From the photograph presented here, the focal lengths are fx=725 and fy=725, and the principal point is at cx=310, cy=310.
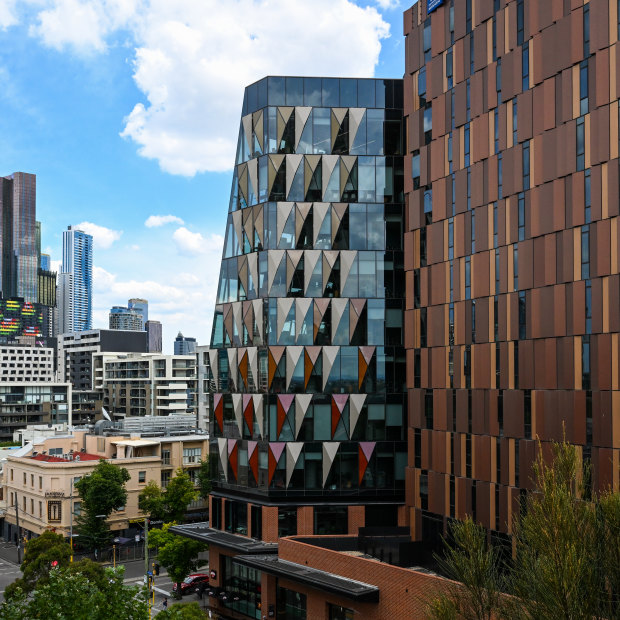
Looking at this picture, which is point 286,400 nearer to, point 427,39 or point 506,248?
point 506,248

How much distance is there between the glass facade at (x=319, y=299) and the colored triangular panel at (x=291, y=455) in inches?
3.6

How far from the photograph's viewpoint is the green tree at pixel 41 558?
5356 centimetres

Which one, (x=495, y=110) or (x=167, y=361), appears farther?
(x=167, y=361)

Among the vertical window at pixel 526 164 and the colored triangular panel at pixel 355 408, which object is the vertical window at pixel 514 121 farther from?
the colored triangular panel at pixel 355 408

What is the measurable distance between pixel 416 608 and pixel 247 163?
138 feet

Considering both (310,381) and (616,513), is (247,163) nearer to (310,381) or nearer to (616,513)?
(310,381)

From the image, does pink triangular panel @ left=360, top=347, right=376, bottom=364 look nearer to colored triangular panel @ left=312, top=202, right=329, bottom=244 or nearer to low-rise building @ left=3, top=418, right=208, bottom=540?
colored triangular panel @ left=312, top=202, right=329, bottom=244

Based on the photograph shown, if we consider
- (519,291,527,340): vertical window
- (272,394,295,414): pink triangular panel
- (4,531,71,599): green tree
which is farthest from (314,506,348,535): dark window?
(519,291,527,340): vertical window

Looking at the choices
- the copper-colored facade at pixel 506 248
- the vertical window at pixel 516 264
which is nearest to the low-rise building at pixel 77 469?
the copper-colored facade at pixel 506 248

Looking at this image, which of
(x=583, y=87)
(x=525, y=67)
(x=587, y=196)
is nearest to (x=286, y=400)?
(x=587, y=196)

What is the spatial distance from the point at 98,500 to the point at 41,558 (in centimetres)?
2928

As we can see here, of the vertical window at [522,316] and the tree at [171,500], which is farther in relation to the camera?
the tree at [171,500]

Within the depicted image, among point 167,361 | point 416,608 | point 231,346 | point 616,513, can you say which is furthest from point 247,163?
point 167,361

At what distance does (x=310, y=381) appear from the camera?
63031mm
